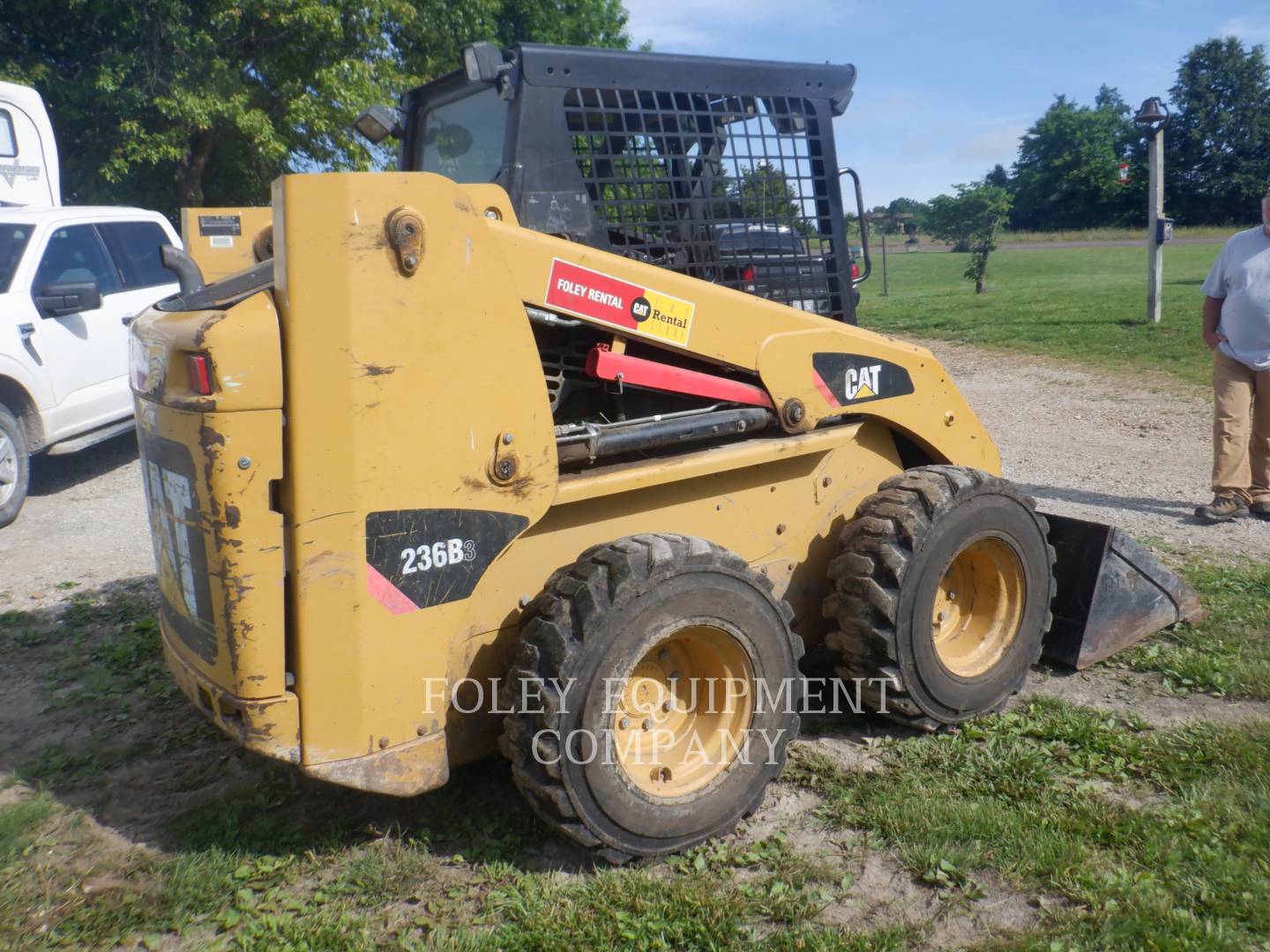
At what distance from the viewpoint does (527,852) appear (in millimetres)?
3162

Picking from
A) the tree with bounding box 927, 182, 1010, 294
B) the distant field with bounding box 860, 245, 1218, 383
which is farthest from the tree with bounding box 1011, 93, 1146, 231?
the tree with bounding box 927, 182, 1010, 294

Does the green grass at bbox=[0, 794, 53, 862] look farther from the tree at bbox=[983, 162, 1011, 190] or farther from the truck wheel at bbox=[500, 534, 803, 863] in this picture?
the tree at bbox=[983, 162, 1011, 190]

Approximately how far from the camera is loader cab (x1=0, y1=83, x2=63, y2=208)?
8414 millimetres

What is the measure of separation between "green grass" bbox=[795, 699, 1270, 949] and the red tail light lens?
2226 mm

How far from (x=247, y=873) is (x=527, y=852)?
81 cm

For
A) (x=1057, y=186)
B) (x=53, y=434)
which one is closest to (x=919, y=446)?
(x=53, y=434)

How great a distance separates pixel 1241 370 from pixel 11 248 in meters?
8.07

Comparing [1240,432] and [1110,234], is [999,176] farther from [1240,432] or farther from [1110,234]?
[1240,432]

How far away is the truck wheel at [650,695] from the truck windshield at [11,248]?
606 centimetres

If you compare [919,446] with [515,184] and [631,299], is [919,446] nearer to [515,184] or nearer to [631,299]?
[631,299]

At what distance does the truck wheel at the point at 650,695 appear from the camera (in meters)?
2.84

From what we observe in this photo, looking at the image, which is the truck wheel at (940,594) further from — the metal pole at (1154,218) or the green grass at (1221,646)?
the metal pole at (1154,218)

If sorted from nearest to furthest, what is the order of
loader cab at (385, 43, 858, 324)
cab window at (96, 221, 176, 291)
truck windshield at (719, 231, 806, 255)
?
1. loader cab at (385, 43, 858, 324)
2. truck windshield at (719, 231, 806, 255)
3. cab window at (96, 221, 176, 291)

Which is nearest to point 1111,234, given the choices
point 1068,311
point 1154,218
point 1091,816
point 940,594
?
point 1068,311
